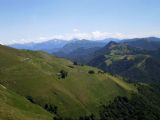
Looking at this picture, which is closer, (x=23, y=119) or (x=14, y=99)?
(x=23, y=119)

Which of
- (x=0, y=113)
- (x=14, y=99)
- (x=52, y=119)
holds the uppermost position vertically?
(x=0, y=113)

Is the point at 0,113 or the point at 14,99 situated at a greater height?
the point at 0,113

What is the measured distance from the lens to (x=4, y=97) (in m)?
189

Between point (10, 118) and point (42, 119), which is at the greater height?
point (10, 118)

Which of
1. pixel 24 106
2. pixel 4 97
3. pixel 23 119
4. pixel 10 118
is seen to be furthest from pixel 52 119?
pixel 10 118

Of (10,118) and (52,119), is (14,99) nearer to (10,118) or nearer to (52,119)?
(52,119)

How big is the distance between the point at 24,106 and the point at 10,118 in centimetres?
6661

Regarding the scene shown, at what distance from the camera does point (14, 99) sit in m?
199

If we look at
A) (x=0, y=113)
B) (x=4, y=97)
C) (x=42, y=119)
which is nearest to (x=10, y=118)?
(x=0, y=113)

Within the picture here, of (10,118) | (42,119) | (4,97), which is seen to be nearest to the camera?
(10,118)

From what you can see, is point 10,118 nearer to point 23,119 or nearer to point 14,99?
point 23,119

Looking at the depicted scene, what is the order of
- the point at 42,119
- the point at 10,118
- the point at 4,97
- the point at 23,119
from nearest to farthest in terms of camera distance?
the point at 10,118
the point at 23,119
the point at 42,119
the point at 4,97

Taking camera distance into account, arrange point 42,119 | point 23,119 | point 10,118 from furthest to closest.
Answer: point 42,119
point 23,119
point 10,118

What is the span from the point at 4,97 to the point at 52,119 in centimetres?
3523
